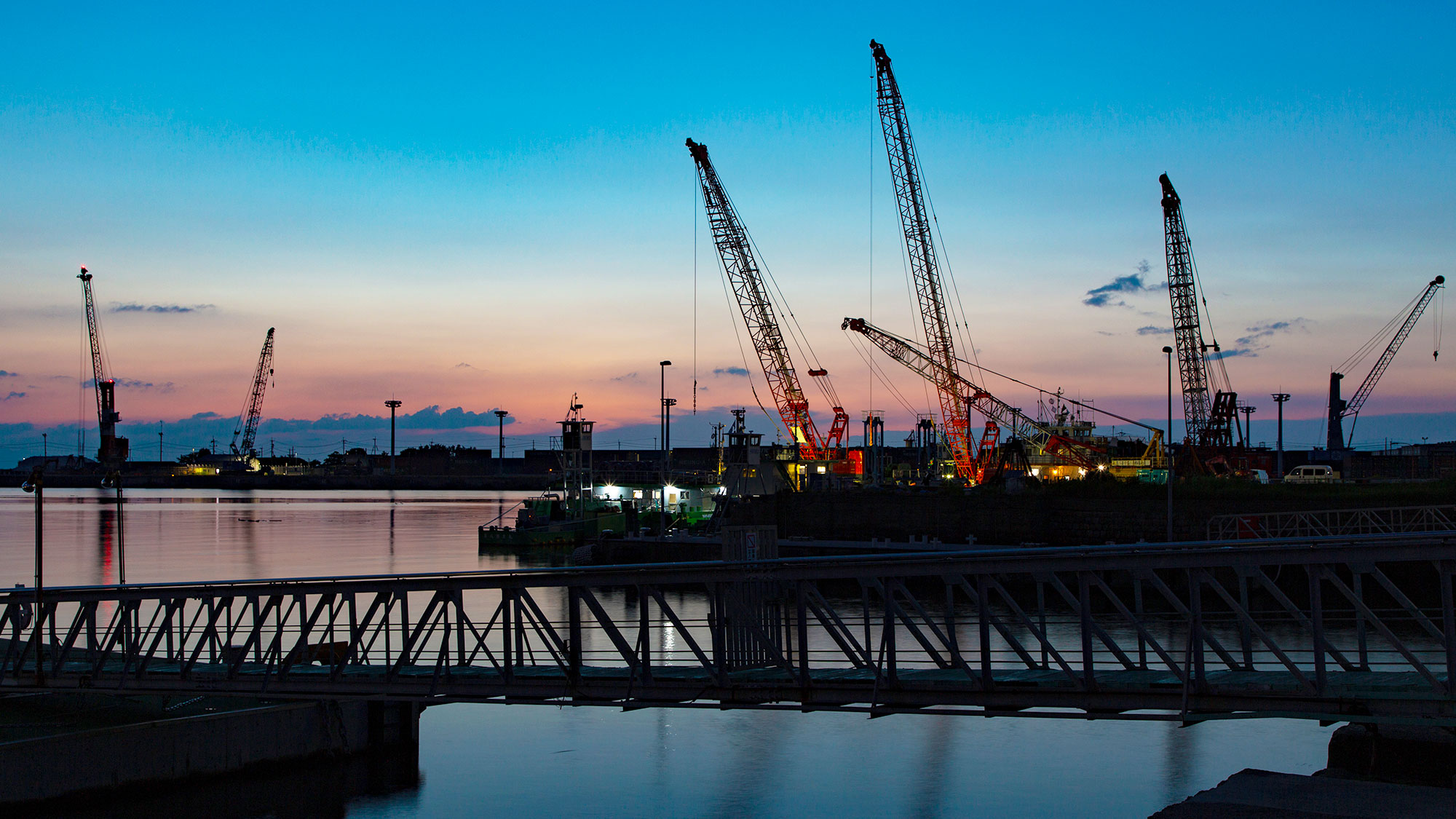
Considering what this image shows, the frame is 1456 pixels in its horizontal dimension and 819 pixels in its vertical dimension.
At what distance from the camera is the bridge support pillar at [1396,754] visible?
21.1m

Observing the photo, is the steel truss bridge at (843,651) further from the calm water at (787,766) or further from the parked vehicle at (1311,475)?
the parked vehicle at (1311,475)

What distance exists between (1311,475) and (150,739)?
8610cm

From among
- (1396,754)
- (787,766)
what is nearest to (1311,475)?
(787,766)

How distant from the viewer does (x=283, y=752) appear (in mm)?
23312

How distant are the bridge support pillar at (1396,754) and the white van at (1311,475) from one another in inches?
2487

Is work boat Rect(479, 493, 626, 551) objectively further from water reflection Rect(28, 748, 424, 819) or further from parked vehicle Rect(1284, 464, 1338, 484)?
water reflection Rect(28, 748, 424, 819)

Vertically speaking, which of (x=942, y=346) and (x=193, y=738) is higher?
(x=942, y=346)

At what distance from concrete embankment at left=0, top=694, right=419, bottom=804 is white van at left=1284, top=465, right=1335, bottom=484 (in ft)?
238

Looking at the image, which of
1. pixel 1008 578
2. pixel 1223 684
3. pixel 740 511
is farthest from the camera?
pixel 740 511

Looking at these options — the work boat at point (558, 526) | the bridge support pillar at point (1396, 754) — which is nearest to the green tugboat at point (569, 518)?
the work boat at point (558, 526)

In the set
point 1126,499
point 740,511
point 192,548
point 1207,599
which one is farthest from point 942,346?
point 192,548

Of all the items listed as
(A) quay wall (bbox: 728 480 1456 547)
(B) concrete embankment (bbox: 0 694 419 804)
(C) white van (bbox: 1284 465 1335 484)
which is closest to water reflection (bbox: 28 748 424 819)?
(B) concrete embankment (bbox: 0 694 419 804)

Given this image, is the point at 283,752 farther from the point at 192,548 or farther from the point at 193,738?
the point at 192,548

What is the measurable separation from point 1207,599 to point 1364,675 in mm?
40708
